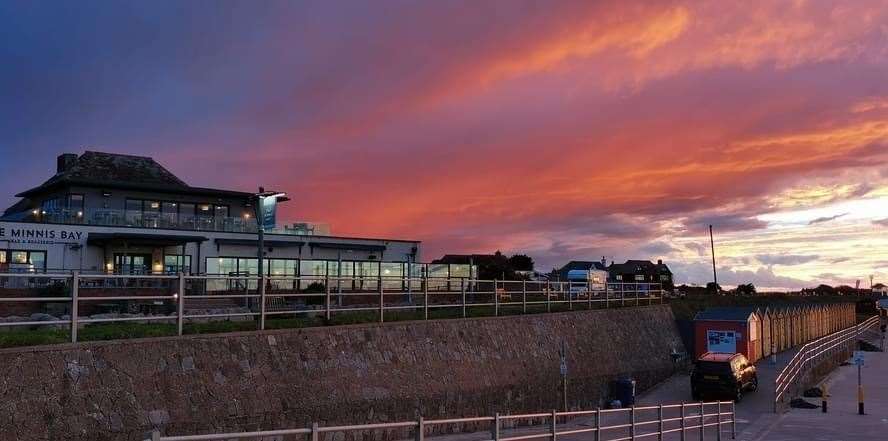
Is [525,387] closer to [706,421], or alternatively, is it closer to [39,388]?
[706,421]

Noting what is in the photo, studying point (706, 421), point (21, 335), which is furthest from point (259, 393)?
point (706, 421)

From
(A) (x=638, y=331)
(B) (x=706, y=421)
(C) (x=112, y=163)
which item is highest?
(C) (x=112, y=163)

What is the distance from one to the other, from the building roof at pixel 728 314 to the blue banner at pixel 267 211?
24689 millimetres

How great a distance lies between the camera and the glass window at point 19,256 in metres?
34.8

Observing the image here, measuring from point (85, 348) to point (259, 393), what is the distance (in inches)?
137

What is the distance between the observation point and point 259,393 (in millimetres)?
13859

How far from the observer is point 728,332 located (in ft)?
122

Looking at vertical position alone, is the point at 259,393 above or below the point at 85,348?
below

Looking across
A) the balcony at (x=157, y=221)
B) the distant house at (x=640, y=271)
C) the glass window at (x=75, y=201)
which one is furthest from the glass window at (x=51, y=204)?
the distant house at (x=640, y=271)

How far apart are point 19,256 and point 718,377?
32.5 m

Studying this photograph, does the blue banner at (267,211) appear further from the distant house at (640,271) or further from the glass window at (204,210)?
the distant house at (640,271)

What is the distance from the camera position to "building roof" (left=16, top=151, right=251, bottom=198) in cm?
4047

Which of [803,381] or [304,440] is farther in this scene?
[803,381]

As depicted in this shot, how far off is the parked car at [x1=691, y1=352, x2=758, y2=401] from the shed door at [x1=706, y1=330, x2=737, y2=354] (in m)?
8.83
